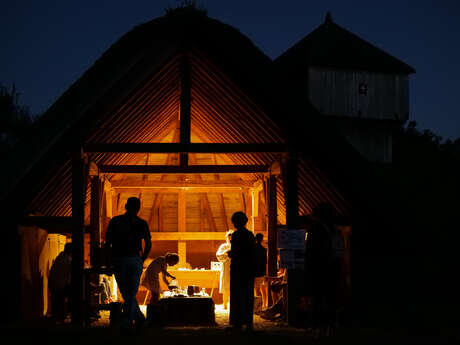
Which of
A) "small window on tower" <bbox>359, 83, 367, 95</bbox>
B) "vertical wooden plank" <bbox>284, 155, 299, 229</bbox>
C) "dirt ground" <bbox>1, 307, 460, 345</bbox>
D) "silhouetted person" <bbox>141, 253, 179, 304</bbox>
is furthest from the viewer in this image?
"small window on tower" <bbox>359, 83, 367, 95</bbox>

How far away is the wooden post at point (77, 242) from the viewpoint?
902 centimetres

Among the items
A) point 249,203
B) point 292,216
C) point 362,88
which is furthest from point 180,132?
point 362,88

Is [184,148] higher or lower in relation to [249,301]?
higher

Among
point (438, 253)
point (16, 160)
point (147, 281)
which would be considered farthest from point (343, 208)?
point (438, 253)

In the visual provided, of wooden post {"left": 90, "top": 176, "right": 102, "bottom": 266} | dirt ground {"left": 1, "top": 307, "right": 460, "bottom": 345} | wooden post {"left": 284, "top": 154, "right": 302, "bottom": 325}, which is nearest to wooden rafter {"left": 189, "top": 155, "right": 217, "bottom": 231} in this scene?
wooden post {"left": 90, "top": 176, "right": 102, "bottom": 266}

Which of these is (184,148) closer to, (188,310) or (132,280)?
(188,310)

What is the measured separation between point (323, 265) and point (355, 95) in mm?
29412

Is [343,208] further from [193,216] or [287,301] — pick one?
[193,216]

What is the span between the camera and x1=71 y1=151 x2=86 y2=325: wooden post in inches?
355

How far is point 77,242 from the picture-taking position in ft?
30.1

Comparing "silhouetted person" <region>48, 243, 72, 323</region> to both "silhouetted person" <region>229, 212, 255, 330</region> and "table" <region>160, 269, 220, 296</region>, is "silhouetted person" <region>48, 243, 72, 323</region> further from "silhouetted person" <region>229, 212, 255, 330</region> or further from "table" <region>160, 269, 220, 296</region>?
"table" <region>160, 269, 220, 296</region>

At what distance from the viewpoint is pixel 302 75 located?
36594 millimetres

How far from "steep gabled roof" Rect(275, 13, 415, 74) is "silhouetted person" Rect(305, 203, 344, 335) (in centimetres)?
2908

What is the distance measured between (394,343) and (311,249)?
124cm
